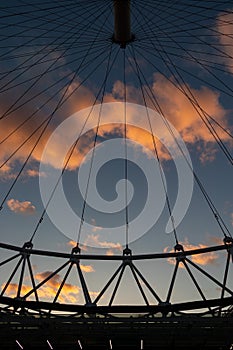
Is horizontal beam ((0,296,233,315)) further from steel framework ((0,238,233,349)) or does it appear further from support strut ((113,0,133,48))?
support strut ((113,0,133,48))

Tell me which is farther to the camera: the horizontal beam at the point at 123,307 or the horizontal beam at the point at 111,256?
the horizontal beam at the point at 111,256

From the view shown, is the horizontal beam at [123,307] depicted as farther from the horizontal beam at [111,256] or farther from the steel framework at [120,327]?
the horizontal beam at [111,256]

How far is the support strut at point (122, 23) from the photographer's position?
78.2 ft

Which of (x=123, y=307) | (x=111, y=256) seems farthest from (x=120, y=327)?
(x=111, y=256)

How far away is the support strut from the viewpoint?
78.2 feet

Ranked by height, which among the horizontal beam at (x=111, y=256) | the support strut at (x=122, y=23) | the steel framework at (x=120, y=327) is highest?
the support strut at (x=122, y=23)

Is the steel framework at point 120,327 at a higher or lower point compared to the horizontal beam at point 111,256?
lower

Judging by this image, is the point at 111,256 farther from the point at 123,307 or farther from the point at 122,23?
the point at 122,23

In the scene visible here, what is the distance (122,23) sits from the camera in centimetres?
2514

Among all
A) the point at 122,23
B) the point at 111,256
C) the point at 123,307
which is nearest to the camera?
the point at 122,23

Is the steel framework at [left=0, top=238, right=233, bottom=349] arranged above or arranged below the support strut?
below

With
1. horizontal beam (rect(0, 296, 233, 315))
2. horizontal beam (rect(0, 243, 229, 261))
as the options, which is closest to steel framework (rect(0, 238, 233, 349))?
horizontal beam (rect(0, 296, 233, 315))

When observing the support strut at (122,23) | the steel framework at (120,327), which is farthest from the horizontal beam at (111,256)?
the support strut at (122,23)

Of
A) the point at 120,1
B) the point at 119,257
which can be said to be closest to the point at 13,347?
the point at 119,257
